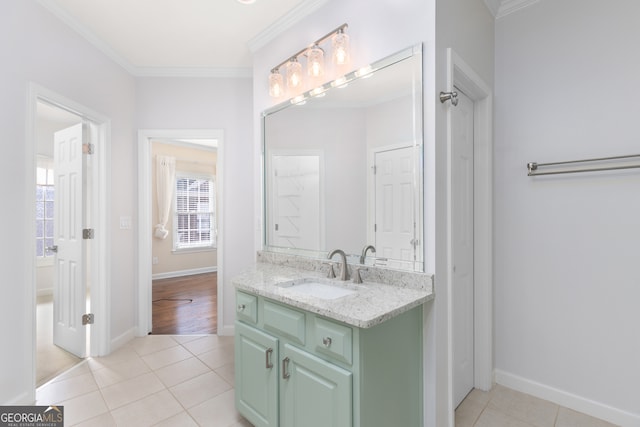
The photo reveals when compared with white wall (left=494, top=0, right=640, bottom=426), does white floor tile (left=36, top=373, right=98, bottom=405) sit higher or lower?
lower

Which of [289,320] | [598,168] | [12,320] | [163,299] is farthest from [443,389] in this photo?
[163,299]

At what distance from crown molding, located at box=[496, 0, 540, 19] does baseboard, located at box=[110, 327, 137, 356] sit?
4.22 m

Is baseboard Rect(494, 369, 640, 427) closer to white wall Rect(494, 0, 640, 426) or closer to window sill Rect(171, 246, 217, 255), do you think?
white wall Rect(494, 0, 640, 426)

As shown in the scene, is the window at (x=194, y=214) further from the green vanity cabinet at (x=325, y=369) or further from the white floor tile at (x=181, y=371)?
the green vanity cabinet at (x=325, y=369)

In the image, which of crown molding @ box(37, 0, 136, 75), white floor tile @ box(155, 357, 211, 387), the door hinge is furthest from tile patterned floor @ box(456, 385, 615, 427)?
crown molding @ box(37, 0, 136, 75)

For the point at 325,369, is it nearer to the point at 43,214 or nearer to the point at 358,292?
the point at 358,292

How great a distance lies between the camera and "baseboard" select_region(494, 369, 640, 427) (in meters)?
1.75

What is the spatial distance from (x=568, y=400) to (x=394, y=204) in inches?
67.2

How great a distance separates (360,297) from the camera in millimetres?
1462

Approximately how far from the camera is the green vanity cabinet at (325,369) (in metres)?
1.25

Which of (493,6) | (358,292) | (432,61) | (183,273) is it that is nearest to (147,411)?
(358,292)

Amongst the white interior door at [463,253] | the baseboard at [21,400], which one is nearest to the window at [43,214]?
the baseboard at [21,400]

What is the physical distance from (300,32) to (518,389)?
2.97 m

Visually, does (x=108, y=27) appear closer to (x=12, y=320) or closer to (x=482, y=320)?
(x=12, y=320)
